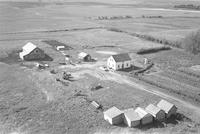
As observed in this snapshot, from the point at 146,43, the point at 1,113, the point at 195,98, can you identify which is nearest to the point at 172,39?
the point at 146,43

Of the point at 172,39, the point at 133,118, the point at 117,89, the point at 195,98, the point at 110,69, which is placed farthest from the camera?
the point at 172,39

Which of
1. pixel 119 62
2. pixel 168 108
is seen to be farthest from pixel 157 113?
pixel 119 62

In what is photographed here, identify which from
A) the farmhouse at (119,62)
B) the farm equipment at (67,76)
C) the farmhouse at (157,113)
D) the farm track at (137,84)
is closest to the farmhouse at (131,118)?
the farmhouse at (157,113)

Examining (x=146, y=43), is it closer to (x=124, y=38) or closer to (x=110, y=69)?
(x=124, y=38)

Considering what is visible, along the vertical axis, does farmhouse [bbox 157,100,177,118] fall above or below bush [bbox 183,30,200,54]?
below

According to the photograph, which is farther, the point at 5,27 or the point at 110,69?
the point at 5,27

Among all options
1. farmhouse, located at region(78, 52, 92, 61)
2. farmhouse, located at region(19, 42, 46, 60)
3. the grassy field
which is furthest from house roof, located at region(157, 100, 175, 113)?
farmhouse, located at region(19, 42, 46, 60)

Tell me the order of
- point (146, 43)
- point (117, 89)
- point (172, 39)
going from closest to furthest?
point (117, 89), point (146, 43), point (172, 39)

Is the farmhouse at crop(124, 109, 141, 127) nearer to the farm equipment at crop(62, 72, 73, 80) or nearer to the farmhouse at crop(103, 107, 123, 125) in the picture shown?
Result: the farmhouse at crop(103, 107, 123, 125)

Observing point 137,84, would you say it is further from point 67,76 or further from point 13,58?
point 13,58
